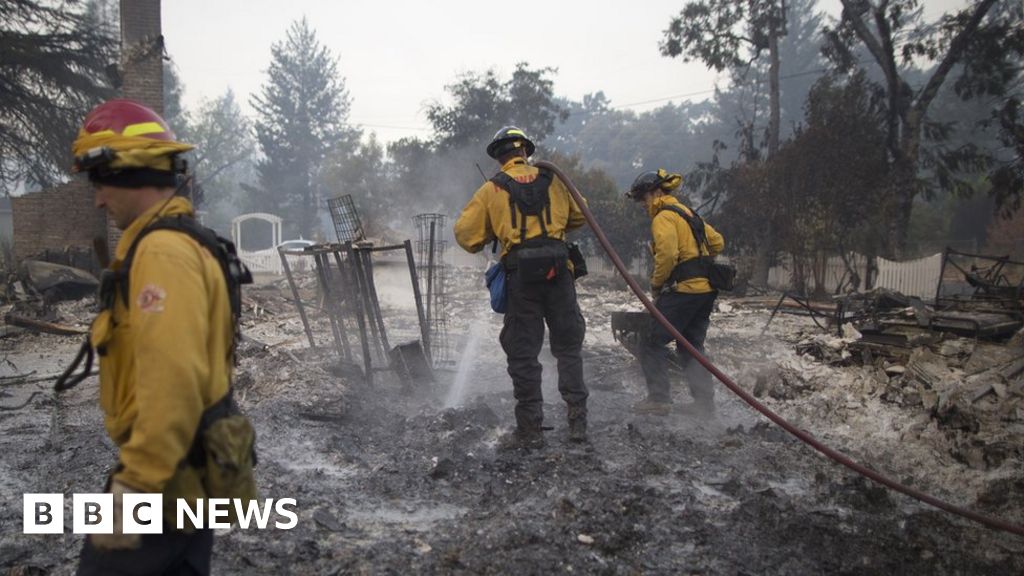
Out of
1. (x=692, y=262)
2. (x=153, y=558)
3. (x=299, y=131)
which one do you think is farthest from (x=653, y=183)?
(x=299, y=131)

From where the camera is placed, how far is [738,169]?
20531 mm

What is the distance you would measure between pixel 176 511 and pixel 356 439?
3.23 meters

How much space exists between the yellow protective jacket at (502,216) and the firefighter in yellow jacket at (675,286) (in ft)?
3.67

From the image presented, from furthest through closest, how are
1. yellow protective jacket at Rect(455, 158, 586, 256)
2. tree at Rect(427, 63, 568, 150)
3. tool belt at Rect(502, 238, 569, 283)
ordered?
tree at Rect(427, 63, 568, 150) → yellow protective jacket at Rect(455, 158, 586, 256) → tool belt at Rect(502, 238, 569, 283)

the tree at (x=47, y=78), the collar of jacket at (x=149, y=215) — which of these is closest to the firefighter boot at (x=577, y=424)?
the collar of jacket at (x=149, y=215)

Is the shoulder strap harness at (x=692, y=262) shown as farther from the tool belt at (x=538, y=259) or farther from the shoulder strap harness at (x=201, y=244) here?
the shoulder strap harness at (x=201, y=244)

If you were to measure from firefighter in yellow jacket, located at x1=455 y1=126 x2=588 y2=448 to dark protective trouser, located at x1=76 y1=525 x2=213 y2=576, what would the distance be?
2.88 meters

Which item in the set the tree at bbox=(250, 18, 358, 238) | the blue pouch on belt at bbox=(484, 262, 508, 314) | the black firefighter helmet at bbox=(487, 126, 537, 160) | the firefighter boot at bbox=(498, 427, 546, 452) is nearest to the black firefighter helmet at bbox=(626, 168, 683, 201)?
the black firefighter helmet at bbox=(487, 126, 537, 160)

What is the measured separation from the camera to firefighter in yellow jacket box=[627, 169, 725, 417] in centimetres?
543

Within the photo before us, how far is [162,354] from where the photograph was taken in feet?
5.06

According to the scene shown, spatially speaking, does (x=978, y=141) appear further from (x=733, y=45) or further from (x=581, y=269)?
(x=581, y=269)

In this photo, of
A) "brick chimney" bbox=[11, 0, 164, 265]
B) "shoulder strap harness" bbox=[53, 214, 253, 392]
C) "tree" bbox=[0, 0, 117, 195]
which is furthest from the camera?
"tree" bbox=[0, 0, 117, 195]

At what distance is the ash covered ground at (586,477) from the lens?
3.04 metres

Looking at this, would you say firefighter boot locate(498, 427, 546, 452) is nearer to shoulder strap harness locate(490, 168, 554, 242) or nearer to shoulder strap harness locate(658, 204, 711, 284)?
shoulder strap harness locate(490, 168, 554, 242)
